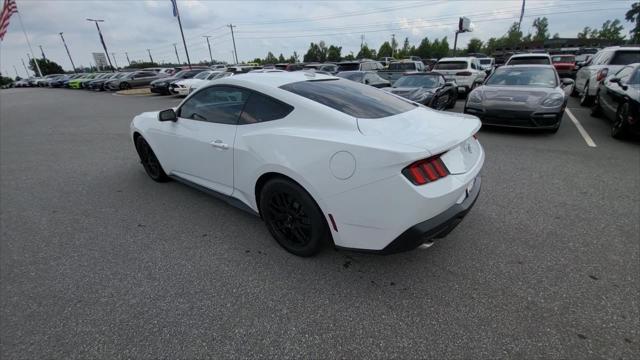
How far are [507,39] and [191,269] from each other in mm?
97114

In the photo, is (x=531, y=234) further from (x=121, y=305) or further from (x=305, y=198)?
(x=121, y=305)

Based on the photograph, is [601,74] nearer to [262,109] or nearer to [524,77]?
[524,77]

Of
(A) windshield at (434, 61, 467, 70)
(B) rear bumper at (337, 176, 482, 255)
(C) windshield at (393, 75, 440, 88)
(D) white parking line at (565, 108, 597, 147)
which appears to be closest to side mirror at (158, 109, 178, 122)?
(B) rear bumper at (337, 176, 482, 255)

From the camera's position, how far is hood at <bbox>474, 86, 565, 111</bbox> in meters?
5.74

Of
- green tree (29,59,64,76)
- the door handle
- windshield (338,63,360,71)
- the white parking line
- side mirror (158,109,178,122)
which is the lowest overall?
the white parking line

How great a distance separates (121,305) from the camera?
7.07ft

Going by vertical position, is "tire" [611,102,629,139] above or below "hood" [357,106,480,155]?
below

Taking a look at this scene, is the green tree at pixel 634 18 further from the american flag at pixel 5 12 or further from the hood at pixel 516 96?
the american flag at pixel 5 12

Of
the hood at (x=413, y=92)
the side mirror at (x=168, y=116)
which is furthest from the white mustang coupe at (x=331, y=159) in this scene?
the hood at (x=413, y=92)

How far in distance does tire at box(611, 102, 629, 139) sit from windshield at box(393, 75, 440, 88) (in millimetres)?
3952

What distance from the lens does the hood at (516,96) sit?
18.8ft

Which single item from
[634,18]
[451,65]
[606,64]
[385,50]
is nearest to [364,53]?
[385,50]

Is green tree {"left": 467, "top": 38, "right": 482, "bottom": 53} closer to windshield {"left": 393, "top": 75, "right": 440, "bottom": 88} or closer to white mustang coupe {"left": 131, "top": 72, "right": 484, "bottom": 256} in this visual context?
windshield {"left": 393, "top": 75, "right": 440, "bottom": 88}

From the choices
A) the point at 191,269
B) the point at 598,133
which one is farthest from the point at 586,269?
the point at 598,133
